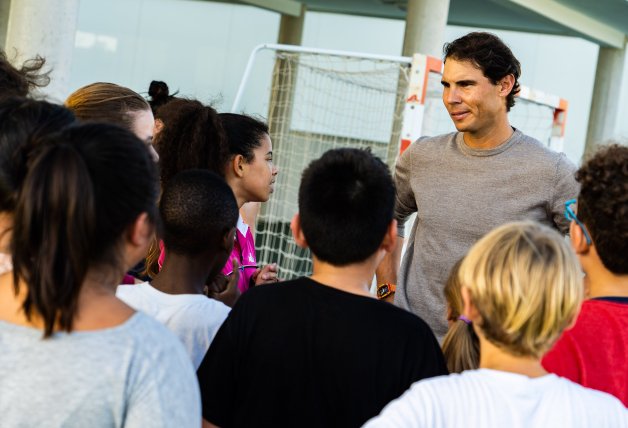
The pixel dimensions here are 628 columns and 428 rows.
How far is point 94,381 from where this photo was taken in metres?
1.67

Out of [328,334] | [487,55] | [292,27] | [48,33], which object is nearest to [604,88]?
[292,27]

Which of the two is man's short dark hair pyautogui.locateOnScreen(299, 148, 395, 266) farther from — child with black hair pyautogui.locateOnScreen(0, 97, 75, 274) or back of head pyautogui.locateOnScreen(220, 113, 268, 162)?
back of head pyautogui.locateOnScreen(220, 113, 268, 162)

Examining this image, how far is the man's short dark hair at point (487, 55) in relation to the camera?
3.41m

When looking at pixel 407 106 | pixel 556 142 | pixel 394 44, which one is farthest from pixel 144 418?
pixel 394 44

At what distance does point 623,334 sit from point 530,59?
18.9m

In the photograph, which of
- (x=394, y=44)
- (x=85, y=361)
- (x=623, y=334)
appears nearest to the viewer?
(x=85, y=361)

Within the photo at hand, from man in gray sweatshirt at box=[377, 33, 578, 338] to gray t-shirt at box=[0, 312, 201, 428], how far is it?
5.86 ft

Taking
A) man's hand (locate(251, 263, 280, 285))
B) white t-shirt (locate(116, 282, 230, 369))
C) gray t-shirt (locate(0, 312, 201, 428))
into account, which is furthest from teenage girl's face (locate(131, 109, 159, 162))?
gray t-shirt (locate(0, 312, 201, 428))

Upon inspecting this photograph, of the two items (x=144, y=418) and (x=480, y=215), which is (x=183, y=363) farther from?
(x=480, y=215)

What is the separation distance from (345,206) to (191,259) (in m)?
0.55

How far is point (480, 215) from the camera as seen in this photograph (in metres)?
3.30

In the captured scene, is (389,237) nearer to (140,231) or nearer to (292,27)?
(140,231)

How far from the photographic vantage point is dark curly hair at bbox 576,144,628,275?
7.00 feet

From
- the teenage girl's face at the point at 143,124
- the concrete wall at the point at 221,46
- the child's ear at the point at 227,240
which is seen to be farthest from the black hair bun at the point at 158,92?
the concrete wall at the point at 221,46
